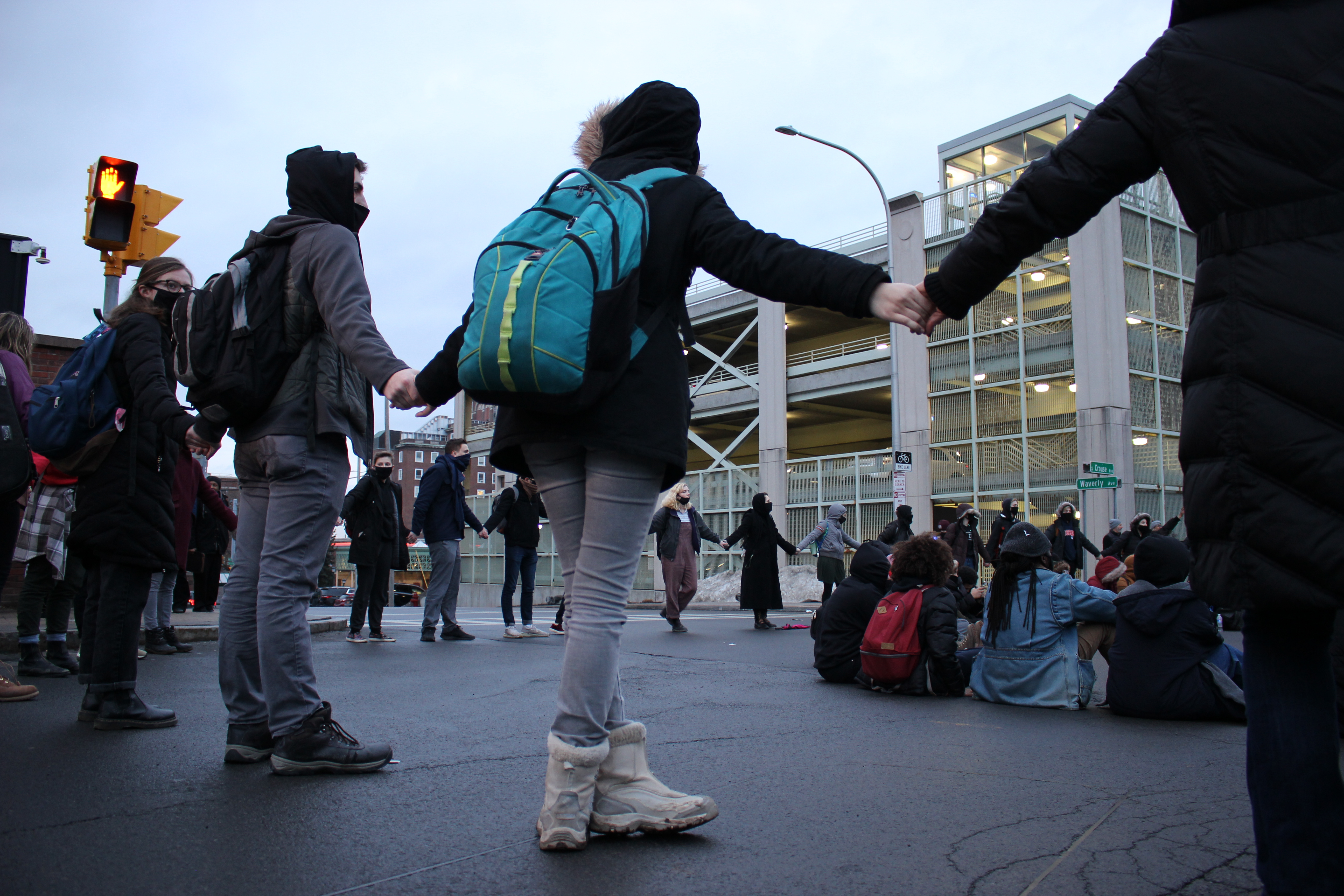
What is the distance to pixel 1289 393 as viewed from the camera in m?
1.78

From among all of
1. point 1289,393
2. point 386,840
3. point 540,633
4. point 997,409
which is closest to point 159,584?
point 540,633

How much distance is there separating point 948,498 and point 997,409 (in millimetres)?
2940

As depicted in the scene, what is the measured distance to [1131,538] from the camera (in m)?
15.4

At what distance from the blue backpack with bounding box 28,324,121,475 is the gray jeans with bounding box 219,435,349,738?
3.95ft

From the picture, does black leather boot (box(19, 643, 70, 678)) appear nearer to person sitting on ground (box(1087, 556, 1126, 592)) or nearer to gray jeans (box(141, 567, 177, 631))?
gray jeans (box(141, 567, 177, 631))

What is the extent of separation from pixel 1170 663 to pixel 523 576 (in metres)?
7.69

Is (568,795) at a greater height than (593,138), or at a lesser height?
lesser

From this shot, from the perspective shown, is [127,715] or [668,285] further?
[127,715]

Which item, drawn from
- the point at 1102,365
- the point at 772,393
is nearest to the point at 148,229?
the point at 1102,365

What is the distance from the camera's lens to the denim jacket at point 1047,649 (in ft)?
18.2

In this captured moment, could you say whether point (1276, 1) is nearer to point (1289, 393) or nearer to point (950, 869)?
point (1289, 393)

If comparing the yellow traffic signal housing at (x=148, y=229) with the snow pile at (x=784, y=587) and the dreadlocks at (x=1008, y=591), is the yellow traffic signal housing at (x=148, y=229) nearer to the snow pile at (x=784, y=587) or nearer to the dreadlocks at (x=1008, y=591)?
the dreadlocks at (x=1008, y=591)

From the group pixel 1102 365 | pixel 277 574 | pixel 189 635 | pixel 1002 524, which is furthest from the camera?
pixel 1102 365

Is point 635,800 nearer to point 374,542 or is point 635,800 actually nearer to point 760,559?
point 374,542
